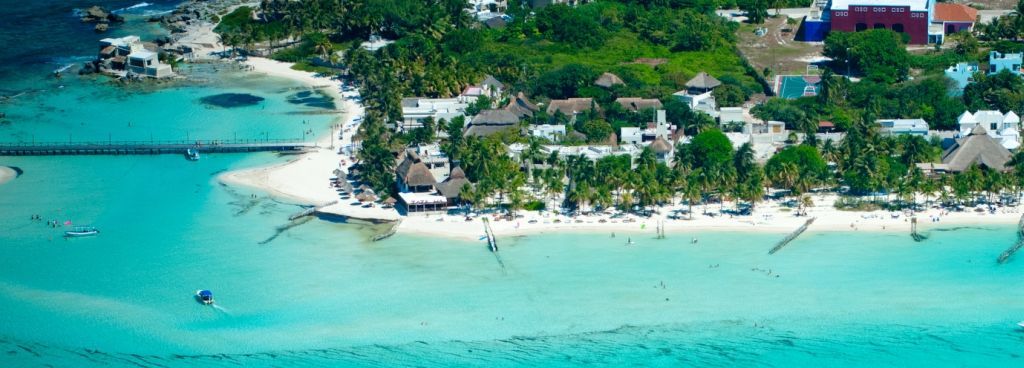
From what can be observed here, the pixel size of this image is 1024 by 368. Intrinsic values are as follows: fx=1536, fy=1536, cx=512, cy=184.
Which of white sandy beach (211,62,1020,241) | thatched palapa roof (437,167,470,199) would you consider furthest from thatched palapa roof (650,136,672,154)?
thatched palapa roof (437,167,470,199)

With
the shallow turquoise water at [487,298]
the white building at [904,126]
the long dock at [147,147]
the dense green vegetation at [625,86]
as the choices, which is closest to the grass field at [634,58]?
the dense green vegetation at [625,86]

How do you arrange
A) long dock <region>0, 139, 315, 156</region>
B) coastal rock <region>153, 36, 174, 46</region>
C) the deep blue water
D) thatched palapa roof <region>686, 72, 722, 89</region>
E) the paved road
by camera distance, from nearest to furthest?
long dock <region>0, 139, 315, 156</region> < thatched palapa roof <region>686, 72, 722, 89</region> < the deep blue water < the paved road < coastal rock <region>153, 36, 174, 46</region>

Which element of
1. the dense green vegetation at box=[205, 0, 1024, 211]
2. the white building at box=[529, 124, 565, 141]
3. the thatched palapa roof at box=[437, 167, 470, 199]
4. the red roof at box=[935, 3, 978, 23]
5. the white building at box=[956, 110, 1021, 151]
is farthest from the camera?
the red roof at box=[935, 3, 978, 23]

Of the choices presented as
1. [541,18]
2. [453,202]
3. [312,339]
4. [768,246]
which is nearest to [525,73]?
[541,18]

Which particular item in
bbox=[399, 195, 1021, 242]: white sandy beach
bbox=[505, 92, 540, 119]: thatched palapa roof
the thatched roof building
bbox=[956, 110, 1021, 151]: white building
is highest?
the thatched roof building

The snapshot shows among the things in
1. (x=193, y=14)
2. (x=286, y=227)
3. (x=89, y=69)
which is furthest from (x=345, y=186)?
(x=193, y=14)

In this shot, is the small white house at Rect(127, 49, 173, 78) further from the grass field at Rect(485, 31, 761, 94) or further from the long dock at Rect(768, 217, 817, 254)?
the long dock at Rect(768, 217, 817, 254)
